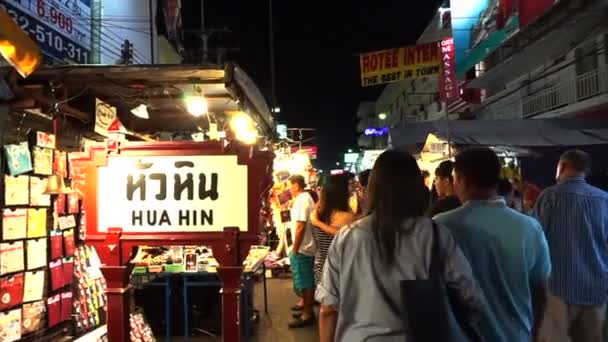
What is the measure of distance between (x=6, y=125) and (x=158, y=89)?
155 centimetres

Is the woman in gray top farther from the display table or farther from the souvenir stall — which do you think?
the display table

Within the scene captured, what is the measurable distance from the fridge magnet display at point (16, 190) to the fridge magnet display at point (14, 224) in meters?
0.10

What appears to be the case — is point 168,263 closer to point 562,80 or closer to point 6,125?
point 6,125

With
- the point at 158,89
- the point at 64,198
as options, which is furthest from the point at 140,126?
the point at 158,89

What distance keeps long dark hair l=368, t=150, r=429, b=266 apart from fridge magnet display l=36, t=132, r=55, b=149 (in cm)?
511

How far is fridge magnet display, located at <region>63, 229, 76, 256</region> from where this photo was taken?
7.16 m

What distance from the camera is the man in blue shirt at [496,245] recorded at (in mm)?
2758

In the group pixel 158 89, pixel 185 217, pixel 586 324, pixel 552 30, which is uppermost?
pixel 552 30

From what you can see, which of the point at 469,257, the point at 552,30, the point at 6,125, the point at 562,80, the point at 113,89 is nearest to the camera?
the point at 469,257

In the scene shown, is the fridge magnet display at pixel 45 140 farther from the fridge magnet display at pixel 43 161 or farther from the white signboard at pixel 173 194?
the white signboard at pixel 173 194

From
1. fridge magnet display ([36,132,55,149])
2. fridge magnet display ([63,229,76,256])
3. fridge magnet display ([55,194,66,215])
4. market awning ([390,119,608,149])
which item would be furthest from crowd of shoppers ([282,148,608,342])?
market awning ([390,119,608,149])

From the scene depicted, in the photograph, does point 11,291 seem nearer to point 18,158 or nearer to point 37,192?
point 37,192

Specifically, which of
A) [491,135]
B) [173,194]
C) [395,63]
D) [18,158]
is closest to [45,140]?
[18,158]

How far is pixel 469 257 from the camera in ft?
9.06
